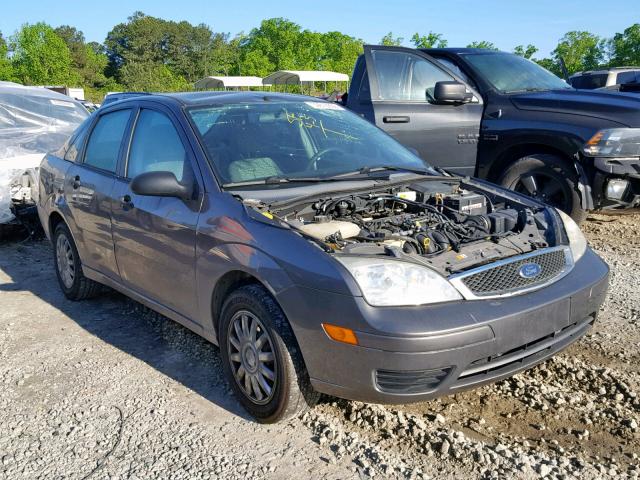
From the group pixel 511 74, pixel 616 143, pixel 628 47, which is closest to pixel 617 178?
pixel 616 143

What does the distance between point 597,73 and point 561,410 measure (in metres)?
13.2

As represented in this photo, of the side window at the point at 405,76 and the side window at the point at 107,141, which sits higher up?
the side window at the point at 405,76

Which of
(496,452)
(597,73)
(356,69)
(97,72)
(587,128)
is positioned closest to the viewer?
(496,452)

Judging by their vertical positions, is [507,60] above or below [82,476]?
above

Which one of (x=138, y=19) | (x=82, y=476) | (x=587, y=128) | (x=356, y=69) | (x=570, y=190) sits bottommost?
(x=82, y=476)

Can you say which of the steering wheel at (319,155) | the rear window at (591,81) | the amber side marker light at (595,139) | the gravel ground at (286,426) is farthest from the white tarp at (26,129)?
the rear window at (591,81)

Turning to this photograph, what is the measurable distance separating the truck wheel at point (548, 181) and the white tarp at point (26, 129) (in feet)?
17.1

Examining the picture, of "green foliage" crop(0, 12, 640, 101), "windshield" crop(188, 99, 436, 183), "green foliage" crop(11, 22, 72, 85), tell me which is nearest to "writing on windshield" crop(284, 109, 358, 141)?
"windshield" crop(188, 99, 436, 183)

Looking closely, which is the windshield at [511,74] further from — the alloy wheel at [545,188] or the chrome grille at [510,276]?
the chrome grille at [510,276]

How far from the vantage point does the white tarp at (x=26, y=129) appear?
22.6ft

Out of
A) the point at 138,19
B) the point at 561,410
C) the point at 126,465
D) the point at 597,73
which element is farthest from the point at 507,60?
the point at 138,19

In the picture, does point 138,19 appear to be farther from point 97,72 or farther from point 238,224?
point 238,224

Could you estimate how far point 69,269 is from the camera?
5.11 meters

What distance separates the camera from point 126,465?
285cm
